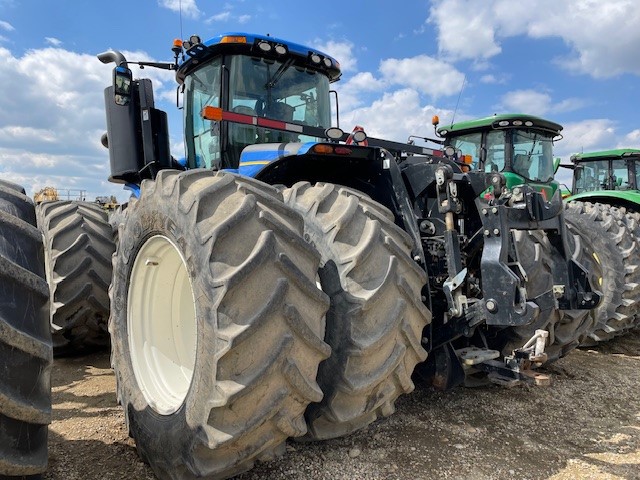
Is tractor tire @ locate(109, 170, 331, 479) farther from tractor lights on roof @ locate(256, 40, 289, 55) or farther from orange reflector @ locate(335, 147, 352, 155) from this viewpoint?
tractor lights on roof @ locate(256, 40, 289, 55)

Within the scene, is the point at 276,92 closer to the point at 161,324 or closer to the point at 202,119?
the point at 202,119

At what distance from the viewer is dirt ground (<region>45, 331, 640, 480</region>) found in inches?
99.0

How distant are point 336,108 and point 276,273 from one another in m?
3.02

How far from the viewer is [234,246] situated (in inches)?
73.9

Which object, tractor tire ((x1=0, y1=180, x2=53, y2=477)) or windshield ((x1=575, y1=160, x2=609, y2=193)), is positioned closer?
tractor tire ((x1=0, y1=180, x2=53, y2=477))

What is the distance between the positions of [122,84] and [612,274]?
4.98m

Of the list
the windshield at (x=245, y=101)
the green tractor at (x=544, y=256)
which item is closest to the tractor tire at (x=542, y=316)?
the green tractor at (x=544, y=256)

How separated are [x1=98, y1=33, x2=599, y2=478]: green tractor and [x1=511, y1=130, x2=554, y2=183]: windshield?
434cm

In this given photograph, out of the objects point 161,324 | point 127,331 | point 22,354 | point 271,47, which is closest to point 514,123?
point 271,47

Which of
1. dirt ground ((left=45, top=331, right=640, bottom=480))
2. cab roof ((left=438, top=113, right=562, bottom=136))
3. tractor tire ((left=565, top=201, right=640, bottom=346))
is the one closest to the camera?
dirt ground ((left=45, top=331, right=640, bottom=480))

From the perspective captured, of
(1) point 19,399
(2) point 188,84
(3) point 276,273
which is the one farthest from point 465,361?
(2) point 188,84

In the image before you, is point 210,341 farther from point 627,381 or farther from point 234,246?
point 627,381

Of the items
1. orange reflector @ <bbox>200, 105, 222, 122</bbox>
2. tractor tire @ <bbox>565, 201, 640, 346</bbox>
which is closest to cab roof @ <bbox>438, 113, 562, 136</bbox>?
tractor tire @ <bbox>565, 201, 640, 346</bbox>

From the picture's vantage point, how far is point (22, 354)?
4.92ft
